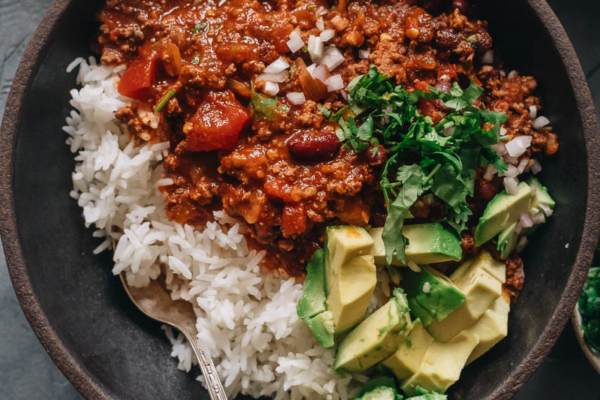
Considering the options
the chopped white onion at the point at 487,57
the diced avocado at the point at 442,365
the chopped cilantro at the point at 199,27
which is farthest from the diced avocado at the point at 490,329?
the chopped cilantro at the point at 199,27

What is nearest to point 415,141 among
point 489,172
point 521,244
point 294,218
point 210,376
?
point 489,172

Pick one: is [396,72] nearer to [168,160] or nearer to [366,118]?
[366,118]

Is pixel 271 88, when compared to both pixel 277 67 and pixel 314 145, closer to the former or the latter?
pixel 277 67

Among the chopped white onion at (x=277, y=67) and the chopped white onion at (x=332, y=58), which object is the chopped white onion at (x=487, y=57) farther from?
the chopped white onion at (x=277, y=67)

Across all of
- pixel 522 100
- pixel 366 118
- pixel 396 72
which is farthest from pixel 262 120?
pixel 522 100

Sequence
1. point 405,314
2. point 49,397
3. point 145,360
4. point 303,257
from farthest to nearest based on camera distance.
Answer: point 49,397 < point 145,360 < point 303,257 < point 405,314

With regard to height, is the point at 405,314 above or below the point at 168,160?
below
